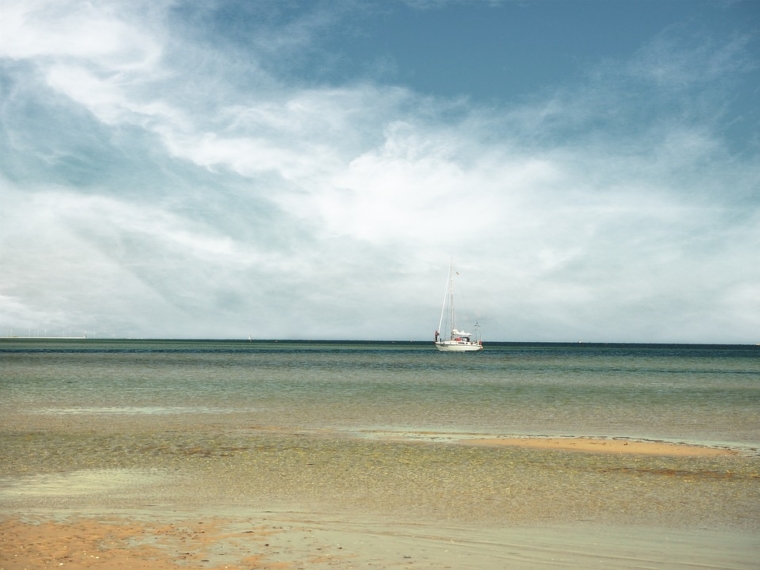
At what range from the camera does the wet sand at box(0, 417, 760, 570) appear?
12.3 metres

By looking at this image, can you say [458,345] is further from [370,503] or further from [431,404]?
[370,503]

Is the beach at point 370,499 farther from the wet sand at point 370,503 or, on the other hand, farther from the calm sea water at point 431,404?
the calm sea water at point 431,404

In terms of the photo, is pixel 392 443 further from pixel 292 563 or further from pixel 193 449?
pixel 292 563

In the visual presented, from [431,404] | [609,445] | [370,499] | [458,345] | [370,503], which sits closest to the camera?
[370,503]

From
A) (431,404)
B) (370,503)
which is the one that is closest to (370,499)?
(370,503)

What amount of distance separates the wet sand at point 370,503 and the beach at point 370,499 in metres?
0.06

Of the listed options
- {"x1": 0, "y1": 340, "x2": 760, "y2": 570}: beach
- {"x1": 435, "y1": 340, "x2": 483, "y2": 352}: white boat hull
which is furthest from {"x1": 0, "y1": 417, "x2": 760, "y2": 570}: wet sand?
{"x1": 435, "y1": 340, "x2": 483, "y2": 352}: white boat hull

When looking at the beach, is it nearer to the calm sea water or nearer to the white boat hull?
the calm sea water

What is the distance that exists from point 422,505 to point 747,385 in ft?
205

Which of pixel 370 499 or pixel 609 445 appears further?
pixel 609 445

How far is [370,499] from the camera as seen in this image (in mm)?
17141

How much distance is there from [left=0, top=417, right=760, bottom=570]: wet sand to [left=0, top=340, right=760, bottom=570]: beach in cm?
6

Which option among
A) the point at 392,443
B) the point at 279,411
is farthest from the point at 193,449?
the point at 279,411

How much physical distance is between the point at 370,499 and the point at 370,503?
45 centimetres
